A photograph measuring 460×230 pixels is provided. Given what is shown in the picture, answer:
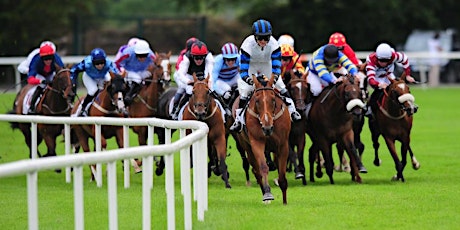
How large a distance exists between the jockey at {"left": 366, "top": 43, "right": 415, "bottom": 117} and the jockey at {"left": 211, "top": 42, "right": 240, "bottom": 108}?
1.90 m

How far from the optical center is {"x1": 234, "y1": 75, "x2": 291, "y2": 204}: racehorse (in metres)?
13.0

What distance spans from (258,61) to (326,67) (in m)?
2.89

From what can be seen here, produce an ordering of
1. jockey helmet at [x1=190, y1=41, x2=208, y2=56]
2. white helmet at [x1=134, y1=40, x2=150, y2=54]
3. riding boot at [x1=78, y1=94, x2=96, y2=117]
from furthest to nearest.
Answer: white helmet at [x1=134, y1=40, x2=150, y2=54] → riding boot at [x1=78, y1=94, x2=96, y2=117] → jockey helmet at [x1=190, y1=41, x2=208, y2=56]

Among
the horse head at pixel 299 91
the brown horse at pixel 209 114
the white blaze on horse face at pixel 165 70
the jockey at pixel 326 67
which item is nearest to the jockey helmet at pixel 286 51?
the jockey at pixel 326 67

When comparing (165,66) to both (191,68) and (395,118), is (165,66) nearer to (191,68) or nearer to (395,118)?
(191,68)

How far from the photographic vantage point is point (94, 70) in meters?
18.3

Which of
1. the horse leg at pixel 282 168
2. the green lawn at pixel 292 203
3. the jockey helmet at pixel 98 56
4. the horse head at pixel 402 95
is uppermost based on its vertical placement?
the jockey helmet at pixel 98 56

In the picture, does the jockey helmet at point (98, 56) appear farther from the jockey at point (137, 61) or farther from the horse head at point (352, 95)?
the horse head at point (352, 95)

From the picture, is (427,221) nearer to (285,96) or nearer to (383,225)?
(383,225)

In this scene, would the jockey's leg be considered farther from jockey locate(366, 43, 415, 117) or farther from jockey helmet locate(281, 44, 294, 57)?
jockey locate(366, 43, 415, 117)

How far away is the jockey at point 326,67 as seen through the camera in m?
16.7

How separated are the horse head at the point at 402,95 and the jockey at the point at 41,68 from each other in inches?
212

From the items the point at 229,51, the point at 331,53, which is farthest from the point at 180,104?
the point at 331,53

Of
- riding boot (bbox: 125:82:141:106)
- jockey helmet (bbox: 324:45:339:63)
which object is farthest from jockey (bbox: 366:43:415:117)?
riding boot (bbox: 125:82:141:106)
